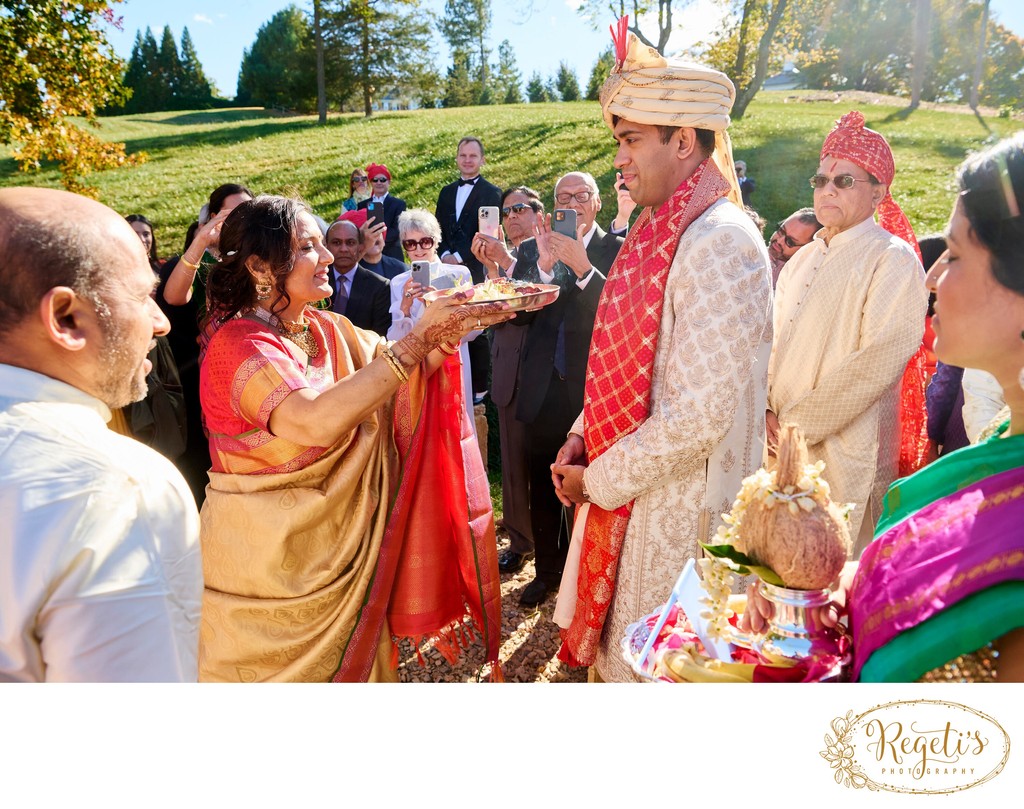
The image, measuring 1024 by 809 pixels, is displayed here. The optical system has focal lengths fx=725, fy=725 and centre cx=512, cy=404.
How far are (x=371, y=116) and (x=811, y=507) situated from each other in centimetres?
2228

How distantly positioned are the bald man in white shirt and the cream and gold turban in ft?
4.97

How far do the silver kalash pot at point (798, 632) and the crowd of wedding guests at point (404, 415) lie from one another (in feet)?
0.27

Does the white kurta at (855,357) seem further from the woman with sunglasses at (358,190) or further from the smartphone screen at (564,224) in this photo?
the woman with sunglasses at (358,190)

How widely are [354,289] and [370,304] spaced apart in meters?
0.17

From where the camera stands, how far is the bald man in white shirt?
108 centimetres

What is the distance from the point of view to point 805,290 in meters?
3.41

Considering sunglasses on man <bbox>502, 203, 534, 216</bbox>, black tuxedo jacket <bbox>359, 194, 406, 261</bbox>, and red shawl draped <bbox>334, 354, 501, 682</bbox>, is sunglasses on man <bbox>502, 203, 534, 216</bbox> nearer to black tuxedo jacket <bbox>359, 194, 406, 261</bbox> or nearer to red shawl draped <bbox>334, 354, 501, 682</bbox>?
red shawl draped <bbox>334, 354, 501, 682</bbox>

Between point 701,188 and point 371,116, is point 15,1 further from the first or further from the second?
point 371,116

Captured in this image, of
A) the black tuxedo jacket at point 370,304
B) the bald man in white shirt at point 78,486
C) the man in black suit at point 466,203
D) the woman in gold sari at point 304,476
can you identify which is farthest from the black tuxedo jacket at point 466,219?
the bald man in white shirt at point 78,486

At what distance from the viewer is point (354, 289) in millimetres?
5363

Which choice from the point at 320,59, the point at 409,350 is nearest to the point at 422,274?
the point at 409,350

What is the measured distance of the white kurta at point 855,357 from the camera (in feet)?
10.2

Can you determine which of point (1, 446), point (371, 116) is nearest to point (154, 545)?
point (1, 446)

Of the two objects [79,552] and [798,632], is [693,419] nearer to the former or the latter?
[798,632]
